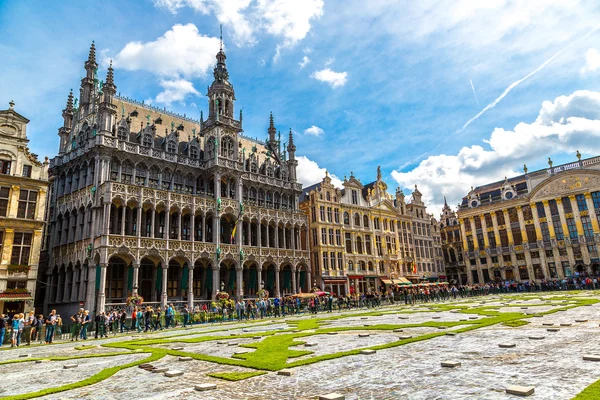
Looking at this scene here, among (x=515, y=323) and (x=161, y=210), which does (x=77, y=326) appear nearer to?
(x=161, y=210)

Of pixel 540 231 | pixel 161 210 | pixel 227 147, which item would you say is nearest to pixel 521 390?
pixel 161 210

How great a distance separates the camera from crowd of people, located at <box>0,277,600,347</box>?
25141mm

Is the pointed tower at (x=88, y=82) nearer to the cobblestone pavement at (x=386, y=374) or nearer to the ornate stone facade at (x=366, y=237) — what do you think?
the ornate stone facade at (x=366, y=237)

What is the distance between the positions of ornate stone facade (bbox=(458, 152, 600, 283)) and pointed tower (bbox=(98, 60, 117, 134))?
7025 centimetres

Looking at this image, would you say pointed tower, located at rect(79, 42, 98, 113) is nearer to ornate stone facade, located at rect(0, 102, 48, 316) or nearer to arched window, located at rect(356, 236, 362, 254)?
A: ornate stone facade, located at rect(0, 102, 48, 316)

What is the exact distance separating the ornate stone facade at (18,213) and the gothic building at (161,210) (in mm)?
4438

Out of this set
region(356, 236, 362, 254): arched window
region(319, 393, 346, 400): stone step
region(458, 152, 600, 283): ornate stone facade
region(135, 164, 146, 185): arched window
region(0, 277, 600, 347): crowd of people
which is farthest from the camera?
region(458, 152, 600, 283): ornate stone facade

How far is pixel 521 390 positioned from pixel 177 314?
31.5m

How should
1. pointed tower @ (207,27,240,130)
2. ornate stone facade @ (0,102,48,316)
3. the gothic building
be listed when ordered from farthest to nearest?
pointed tower @ (207,27,240,130) < the gothic building < ornate stone facade @ (0,102,48,316)

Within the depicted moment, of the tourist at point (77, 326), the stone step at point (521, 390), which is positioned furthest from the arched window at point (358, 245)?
the stone step at point (521, 390)

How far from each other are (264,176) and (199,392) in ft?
158

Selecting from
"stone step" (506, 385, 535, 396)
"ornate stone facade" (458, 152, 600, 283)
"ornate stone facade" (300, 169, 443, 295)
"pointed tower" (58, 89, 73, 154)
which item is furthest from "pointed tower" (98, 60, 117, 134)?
"ornate stone facade" (458, 152, 600, 283)

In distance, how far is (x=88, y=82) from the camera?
48.8m

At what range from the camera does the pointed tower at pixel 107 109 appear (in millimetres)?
41938
